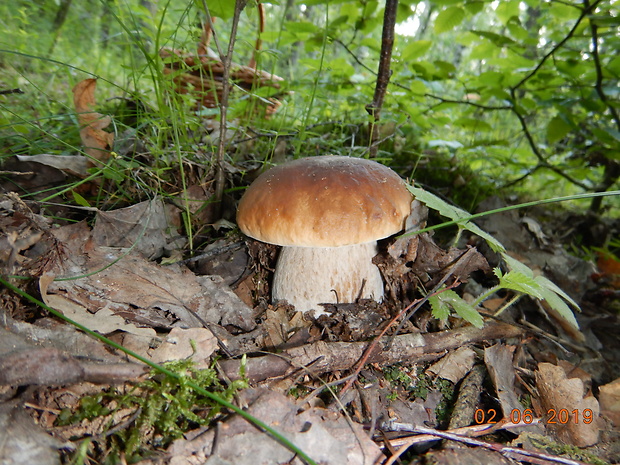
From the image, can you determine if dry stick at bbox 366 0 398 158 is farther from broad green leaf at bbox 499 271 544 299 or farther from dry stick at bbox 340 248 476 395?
broad green leaf at bbox 499 271 544 299

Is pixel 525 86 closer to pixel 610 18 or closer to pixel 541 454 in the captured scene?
pixel 610 18

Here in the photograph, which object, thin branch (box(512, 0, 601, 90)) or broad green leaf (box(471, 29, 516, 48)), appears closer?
thin branch (box(512, 0, 601, 90))

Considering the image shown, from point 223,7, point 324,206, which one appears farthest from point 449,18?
point 324,206

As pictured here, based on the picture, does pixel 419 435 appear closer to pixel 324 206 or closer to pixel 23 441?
pixel 324 206

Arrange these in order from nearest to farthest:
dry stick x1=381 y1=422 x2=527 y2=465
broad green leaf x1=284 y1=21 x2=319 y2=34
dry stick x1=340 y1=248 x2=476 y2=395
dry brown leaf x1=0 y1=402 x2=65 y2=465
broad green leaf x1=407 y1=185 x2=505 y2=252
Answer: dry brown leaf x1=0 y1=402 x2=65 y2=465 → dry stick x1=381 y1=422 x2=527 y2=465 → dry stick x1=340 y1=248 x2=476 y2=395 → broad green leaf x1=407 y1=185 x2=505 y2=252 → broad green leaf x1=284 y1=21 x2=319 y2=34

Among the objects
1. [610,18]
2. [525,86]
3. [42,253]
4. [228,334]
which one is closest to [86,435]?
[228,334]

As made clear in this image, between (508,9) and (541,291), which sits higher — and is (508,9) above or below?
above

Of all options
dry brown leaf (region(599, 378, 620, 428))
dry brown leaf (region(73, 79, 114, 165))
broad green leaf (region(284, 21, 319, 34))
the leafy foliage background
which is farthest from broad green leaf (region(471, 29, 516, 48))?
dry brown leaf (region(73, 79, 114, 165))
